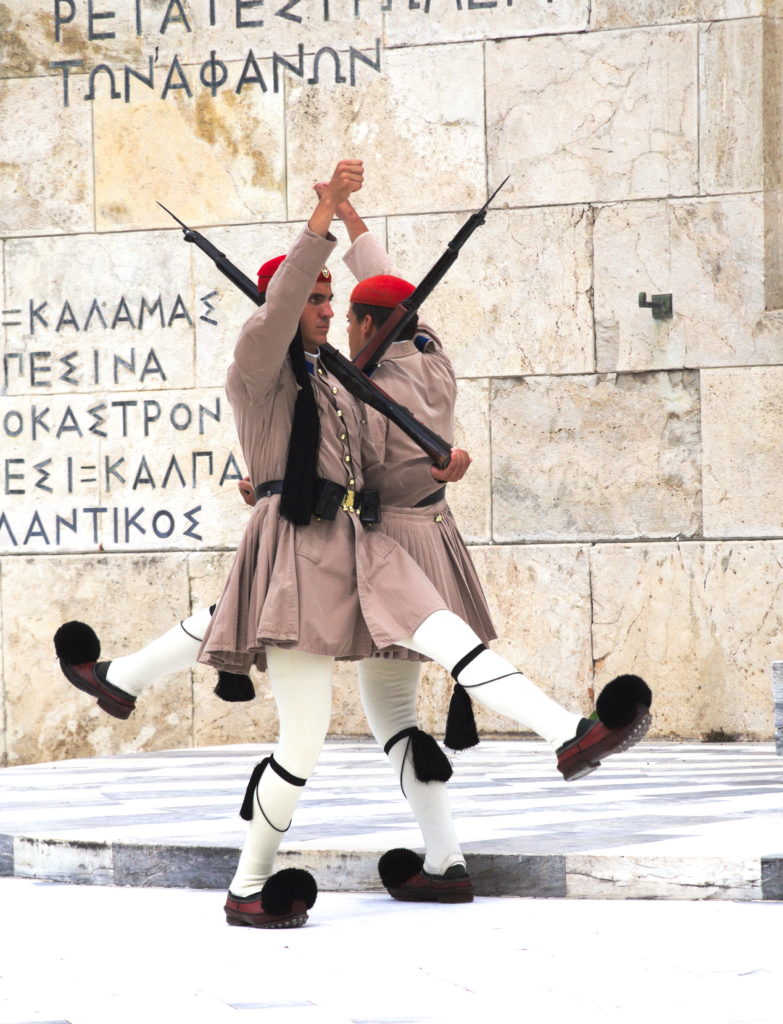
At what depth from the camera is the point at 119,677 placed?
4863mm

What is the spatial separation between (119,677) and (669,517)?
460 cm

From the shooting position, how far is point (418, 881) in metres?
4.70

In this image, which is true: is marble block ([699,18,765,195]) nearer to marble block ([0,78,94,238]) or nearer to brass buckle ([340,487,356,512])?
marble block ([0,78,94,238])

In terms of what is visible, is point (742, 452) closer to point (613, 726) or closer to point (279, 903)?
point (613, 726)

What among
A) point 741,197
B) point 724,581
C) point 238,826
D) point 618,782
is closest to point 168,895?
point 238,826

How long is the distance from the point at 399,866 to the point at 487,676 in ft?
2.29

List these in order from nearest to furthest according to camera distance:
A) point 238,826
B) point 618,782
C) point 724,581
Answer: point 238,826
point 618,782
point 724,581

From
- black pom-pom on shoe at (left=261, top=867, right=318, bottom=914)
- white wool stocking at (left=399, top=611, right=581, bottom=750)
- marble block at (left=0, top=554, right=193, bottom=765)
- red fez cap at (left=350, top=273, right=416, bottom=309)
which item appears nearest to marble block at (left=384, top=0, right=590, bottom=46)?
marble block at (left=0, top=554, right=193, bottom=765)

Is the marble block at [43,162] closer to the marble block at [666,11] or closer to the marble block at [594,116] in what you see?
the marble block at [594,116]

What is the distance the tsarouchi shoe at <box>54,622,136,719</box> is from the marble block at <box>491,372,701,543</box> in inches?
174

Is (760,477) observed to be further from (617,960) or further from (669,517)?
(617,960)

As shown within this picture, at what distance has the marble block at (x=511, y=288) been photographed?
905 centimetres

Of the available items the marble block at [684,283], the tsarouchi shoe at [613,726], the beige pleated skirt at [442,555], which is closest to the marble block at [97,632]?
the marble block at [684,283]

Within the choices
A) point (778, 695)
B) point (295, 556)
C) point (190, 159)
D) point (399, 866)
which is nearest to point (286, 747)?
point (295, 556)
